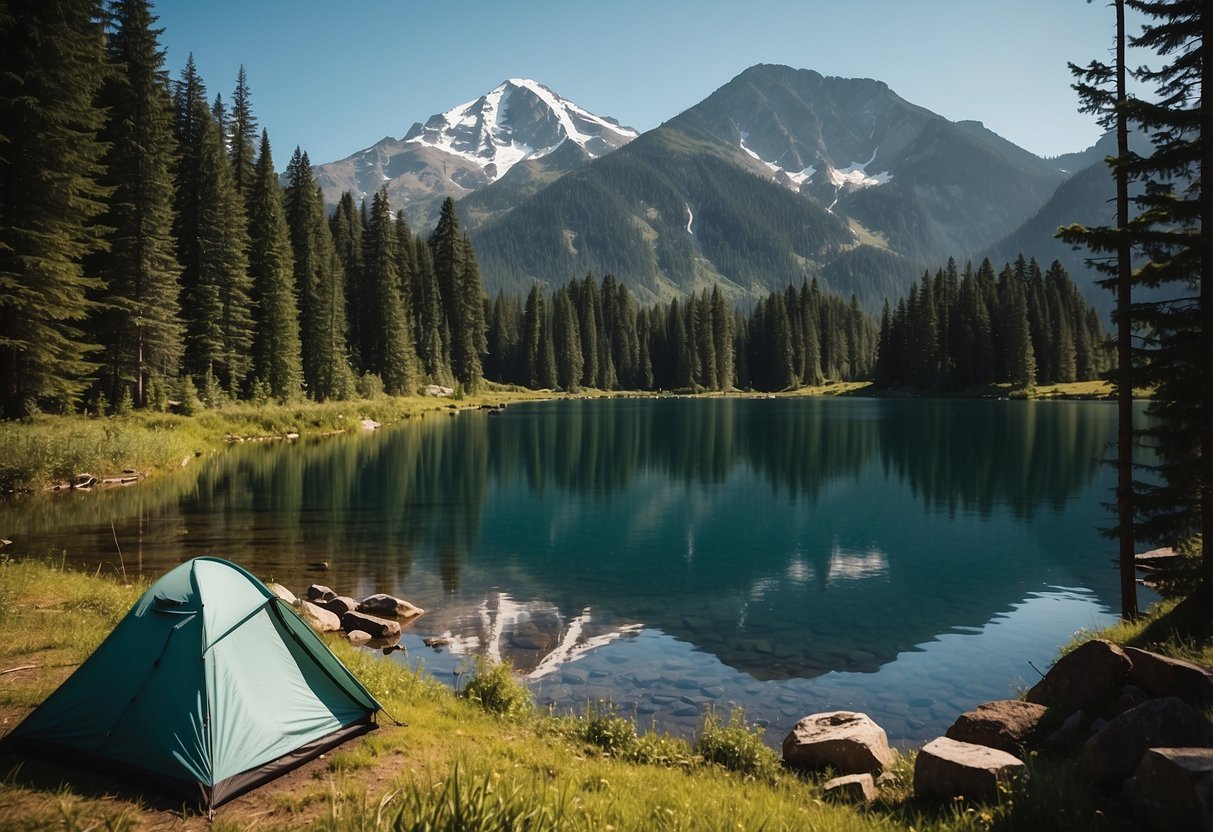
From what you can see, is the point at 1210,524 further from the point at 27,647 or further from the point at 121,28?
the point at 121,28

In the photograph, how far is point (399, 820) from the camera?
6.35m

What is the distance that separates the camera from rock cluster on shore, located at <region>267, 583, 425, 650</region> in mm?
15781

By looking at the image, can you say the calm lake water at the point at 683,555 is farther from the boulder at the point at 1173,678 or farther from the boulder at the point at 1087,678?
the boulder at the point at 1173,678

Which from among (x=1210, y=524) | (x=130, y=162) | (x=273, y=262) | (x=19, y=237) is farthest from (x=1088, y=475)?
(x=273, y=262)

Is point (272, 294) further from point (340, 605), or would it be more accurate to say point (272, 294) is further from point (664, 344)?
point (664, 344)

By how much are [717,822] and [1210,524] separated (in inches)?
462

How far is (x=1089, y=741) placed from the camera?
24.5 ft

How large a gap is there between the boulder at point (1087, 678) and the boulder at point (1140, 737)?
103 inches

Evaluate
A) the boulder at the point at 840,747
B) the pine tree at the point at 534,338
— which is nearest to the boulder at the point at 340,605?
the boulder at the point at 840,747

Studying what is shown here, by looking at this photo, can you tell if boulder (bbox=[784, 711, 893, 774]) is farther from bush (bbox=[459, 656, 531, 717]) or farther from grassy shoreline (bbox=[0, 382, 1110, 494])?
grassy shoreline (bbox=[0, 382, 1110, 494])

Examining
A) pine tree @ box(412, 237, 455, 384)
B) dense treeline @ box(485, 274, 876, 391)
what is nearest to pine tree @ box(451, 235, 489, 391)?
pine tree @ box(412, 237, 455, 384)

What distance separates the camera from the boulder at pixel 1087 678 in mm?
9828

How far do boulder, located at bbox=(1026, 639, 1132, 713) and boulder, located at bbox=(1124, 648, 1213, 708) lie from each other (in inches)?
10.1

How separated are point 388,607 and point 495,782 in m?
11.7
